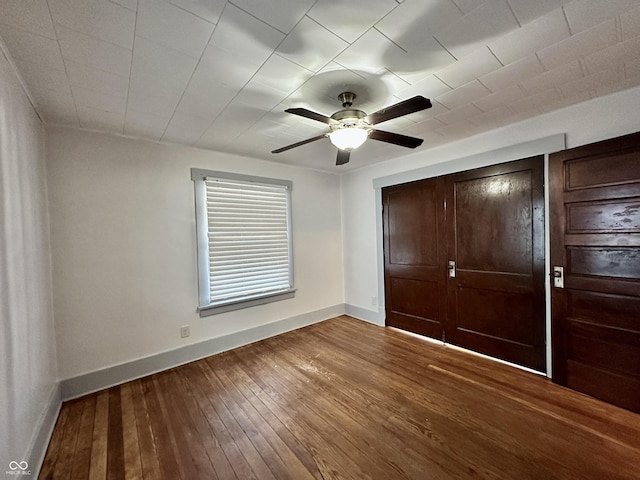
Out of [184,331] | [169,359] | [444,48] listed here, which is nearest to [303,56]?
[444,48]

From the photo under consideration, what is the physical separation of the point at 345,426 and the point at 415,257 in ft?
7.45

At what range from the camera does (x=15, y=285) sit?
1448mm

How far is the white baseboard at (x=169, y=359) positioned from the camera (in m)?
2.31

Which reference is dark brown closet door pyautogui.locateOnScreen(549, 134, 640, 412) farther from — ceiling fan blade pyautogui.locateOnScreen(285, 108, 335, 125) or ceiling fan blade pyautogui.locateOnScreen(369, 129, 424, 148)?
ceiling fan blade pyautogui.locateOnScreen(285, 108, 335, 125)

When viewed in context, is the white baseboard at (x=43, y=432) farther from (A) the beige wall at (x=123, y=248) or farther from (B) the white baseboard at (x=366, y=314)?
(B) the white baseboard at (x=366, y=314)

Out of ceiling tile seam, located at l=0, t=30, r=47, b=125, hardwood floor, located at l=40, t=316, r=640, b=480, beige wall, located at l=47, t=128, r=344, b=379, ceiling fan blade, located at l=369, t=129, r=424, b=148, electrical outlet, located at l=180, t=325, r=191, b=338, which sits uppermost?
ceiling tile seam, located at l=0, t=30, r=47, b=125

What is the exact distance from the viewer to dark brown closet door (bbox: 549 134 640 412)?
192 cm

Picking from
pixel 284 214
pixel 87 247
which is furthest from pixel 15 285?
pixel 284 214

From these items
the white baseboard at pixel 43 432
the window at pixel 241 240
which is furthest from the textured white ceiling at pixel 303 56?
the white baseboard at pixel 43 432

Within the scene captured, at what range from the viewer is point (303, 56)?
1475 mm

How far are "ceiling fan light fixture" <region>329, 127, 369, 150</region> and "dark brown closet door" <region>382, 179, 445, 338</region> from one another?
176 centimetres

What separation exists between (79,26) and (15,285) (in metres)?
1.43

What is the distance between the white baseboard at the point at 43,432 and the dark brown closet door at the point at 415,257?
3.58m

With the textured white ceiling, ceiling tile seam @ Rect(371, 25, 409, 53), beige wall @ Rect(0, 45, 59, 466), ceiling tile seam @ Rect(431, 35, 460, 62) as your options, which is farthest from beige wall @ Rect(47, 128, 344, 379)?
ceiling tile seam @ Rect(431, 35, 460, 62)
